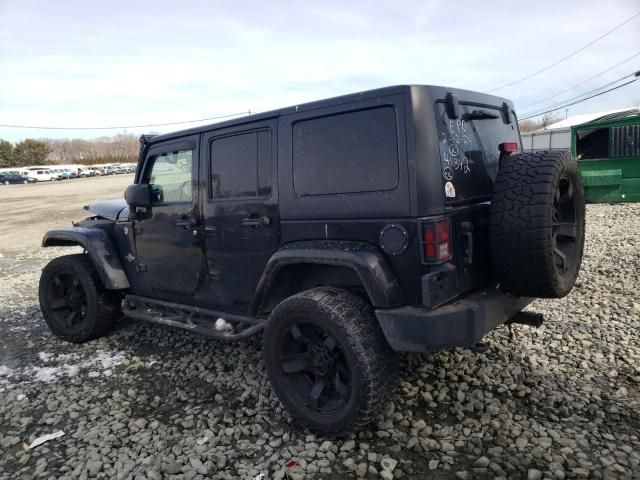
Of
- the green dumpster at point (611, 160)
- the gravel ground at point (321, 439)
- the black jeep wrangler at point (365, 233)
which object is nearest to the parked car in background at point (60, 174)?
the green dumpster at point (611, 160)

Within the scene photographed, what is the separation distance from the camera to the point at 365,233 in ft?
9.40

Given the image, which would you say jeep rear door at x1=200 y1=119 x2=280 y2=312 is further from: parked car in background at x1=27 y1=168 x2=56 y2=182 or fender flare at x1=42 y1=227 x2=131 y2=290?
parked car in background at x1=27 y1=168 x2=56 y2=182

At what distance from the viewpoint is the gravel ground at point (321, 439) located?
106 inches

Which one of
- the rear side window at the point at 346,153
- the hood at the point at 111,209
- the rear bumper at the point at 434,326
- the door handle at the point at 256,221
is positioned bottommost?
the rear bumper at the point at 434,326

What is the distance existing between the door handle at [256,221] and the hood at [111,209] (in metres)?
1.81

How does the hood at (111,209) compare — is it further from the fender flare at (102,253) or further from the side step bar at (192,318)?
the side step bar at (192,318)

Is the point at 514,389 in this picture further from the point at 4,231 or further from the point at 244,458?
the point at 4,231

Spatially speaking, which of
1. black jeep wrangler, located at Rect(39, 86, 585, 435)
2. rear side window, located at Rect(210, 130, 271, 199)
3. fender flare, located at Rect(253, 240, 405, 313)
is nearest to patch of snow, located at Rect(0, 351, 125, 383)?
black jeep wrangler, located at Rect(39, 86, 585, 435)

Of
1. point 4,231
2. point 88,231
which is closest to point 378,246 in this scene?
point 88,231

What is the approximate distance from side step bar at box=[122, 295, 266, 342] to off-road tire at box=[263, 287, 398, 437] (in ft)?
1.49

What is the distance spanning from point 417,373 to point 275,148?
79.3 inches

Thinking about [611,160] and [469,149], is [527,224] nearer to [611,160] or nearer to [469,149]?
[469,149]

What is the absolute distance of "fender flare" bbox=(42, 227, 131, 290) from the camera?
4.51 m

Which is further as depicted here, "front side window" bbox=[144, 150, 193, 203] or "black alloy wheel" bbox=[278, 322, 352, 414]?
"front side window" bbox=[144, 150, 193, 203]
